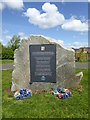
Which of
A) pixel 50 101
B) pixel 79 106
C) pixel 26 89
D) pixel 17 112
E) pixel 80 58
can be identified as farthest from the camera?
pixel 80 58

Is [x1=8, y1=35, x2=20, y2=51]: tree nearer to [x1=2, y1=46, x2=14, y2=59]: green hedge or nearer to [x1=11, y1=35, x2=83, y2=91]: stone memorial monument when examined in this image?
[x1=2, y1=46, x2=14, y2=59]: green hedge

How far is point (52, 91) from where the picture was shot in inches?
272

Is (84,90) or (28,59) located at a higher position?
(28,59)

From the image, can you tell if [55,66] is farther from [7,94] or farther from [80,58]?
[80,58]

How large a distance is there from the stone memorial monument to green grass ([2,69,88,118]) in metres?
0.67

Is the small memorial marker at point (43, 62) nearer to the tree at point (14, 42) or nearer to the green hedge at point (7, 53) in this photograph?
the green hedge at point (7, 53)

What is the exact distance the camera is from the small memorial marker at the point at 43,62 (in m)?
7.00

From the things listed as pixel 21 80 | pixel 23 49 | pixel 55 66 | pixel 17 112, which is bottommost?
pixel 17 112

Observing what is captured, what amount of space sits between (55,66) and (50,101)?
1.69 metres

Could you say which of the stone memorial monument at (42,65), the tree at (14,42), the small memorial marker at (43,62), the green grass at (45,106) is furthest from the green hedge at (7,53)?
the green grass at (45,106)

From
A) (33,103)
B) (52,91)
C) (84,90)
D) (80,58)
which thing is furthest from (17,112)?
(80,58)

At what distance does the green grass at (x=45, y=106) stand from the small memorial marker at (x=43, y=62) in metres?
0.79

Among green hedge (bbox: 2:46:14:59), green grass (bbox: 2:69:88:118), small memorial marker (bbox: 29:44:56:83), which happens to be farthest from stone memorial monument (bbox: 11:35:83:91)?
green hedge (bbox: 2:46:14:59)

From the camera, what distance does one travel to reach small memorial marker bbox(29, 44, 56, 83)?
7000 millimetres
